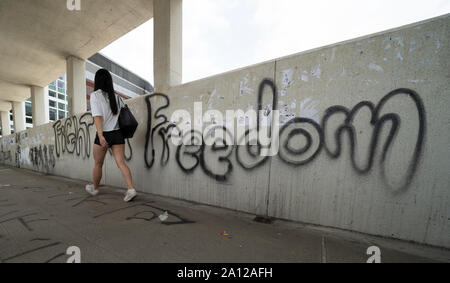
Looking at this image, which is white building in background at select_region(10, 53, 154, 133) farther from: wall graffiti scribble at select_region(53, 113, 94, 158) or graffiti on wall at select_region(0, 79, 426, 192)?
graffiti on wall at select_region(0, 79, 426, 192)

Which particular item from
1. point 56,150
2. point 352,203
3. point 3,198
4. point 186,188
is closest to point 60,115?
point 56,150

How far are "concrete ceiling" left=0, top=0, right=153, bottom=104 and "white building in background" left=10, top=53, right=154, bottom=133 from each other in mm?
25908

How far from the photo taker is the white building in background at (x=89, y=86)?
2671cm

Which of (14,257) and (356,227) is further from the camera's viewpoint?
(356,227)

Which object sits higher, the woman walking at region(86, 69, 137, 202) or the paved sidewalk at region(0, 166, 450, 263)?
the woman walking at region(86, 69, 137, 202)

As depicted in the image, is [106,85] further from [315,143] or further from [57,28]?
[57,28]

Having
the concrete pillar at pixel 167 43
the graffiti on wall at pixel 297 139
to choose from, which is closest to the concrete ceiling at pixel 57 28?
the concrete pillar at pixel 167 43

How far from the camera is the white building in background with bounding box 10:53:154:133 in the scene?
26.7 meters

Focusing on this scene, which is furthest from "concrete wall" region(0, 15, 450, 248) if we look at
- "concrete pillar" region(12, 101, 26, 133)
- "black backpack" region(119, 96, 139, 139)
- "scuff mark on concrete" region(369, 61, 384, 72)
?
"concrete pillar" region(12, 101, 26, 133)

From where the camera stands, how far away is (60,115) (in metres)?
32.7

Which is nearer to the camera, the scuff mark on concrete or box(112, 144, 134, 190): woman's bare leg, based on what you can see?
the scuff mark on concrete

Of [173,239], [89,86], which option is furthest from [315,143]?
[89,86]
